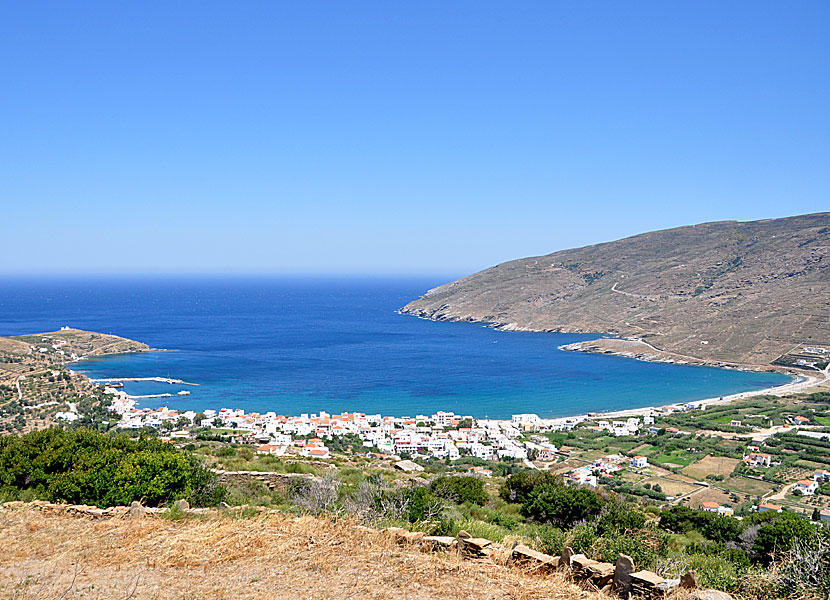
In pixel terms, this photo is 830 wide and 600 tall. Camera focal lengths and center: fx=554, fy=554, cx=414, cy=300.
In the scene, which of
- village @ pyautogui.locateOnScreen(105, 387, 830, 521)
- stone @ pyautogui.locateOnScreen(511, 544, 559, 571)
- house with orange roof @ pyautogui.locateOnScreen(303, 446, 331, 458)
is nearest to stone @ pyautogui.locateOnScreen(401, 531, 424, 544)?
stone @ pyautogui.locateOnScreen(511, 544, 559, 571)

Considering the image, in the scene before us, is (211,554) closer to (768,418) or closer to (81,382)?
(768,418)

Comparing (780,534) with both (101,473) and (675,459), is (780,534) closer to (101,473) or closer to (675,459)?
(101,473)

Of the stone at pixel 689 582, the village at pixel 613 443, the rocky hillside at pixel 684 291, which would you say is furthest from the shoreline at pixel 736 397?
the stone at pixel 689 582

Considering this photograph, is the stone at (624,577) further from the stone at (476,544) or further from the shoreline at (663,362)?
the shoreline at (663,362)

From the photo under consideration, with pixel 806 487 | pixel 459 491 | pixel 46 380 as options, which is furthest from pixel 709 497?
pixel 46 380

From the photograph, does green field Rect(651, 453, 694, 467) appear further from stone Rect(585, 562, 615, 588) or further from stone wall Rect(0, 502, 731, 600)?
stone Rect(585, 562, 615, 588)

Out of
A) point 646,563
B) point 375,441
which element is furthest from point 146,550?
point 375,441

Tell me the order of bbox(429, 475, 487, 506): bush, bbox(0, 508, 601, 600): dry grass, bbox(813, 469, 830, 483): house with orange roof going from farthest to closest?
bbox(813, 469, 830, 483): house with orange roof → bbox(429, 475, 487, 506): bush → bbox(0, 508, 601, 600): dry grass

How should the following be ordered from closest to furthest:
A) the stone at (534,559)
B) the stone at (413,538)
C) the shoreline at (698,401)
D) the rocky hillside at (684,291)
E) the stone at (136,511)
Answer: the stone at (534,559) < the stone at (413,538) < the stone at (136,511) < the shoreline at (698,401) < the rocky hillside at (684,291)
